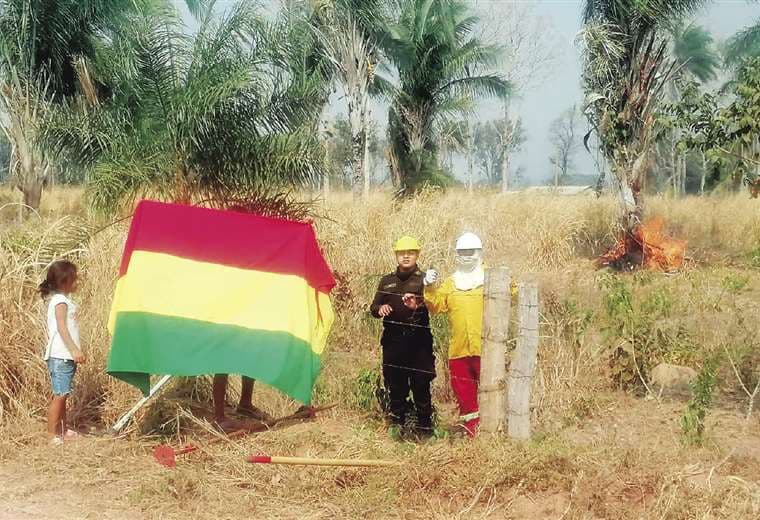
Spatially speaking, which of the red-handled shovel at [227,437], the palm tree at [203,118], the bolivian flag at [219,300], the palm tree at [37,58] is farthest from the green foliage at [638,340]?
the palm tree at [37,58]

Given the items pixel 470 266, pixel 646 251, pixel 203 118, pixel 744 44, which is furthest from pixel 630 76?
pixel 744 44

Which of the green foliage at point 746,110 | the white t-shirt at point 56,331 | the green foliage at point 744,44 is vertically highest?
the green foliage at point 744,44

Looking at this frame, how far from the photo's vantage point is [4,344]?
6.42m

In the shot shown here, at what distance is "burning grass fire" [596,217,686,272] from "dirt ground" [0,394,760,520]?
8866 millimetres

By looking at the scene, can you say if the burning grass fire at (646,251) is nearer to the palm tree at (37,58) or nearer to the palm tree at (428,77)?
the palm tree at (428,77)

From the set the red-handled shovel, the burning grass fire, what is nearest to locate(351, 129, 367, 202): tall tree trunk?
the burning grass fire

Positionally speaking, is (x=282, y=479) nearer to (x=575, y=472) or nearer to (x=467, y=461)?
(x=467, y=461)

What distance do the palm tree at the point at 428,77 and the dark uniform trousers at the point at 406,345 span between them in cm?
1540

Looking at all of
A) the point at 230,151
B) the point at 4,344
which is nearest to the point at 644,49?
the point at 230,151

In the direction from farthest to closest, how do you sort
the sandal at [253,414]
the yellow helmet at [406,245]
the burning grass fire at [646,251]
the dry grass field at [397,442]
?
the burning grass fire at [646,251] → the sandal at [253,414] → the yellow helmet at [406,245] → the dry grass field at [397,442]

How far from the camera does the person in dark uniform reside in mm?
5680

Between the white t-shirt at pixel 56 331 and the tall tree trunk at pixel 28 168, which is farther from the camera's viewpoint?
the tall tree trunk at pixel 28 168

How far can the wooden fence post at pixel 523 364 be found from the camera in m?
4.83

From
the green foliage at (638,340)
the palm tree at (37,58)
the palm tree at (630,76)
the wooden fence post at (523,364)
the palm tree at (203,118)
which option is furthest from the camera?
the palm tree at (37,58)
